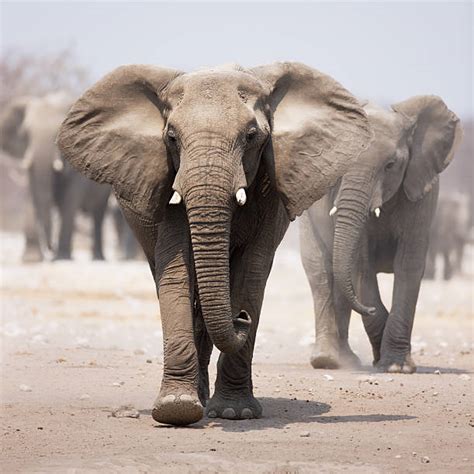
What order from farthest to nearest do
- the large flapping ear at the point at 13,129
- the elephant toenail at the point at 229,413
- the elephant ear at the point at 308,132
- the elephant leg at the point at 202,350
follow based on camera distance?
the large flapping ear at the point at 13,129, the elephant leg at the point at 202,350, the elephant toenail at the point at 229,413, the elephant ear at the point at 308,132

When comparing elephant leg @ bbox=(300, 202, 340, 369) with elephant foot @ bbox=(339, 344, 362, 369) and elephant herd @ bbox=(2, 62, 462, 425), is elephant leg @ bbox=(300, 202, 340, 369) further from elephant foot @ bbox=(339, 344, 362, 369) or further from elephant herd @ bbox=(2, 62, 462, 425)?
elephant herd @ bbox=(2, 62, 462, 425)

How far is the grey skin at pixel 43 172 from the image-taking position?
24.0 metres

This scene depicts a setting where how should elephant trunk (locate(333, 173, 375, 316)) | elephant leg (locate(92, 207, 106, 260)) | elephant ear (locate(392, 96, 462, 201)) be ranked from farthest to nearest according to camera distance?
elephant leg (locate(92, 207, 106, 260)), elephant ear (locate(392, 96, 462, 201)), elephant trunk (locate(333, 173, 375, 316))

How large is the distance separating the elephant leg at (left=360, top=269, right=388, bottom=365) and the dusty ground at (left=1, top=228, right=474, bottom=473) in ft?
1.50

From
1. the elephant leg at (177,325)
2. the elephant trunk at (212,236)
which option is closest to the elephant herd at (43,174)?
the elephant leg at (177,325)

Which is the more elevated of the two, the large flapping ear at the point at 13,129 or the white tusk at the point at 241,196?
the large flapping ear at the point at 13,129

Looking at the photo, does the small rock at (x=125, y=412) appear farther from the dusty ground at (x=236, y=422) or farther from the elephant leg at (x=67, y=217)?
the elephant leg at (x=67, y=217)

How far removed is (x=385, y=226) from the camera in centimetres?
1145

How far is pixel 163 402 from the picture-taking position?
7.29m

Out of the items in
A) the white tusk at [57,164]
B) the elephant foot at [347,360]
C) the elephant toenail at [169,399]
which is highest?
the white tusk at [57,164]

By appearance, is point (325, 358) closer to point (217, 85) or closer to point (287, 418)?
point (287, 418)

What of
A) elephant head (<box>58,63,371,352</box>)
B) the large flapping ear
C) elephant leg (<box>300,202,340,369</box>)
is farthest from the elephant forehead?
the large flapping ear

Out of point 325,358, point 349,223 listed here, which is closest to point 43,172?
point 325,358

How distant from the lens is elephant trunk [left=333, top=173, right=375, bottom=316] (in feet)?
34.3
